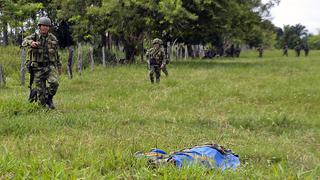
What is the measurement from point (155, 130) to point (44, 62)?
10.8 feet

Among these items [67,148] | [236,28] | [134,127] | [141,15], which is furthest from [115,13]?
[67,148]

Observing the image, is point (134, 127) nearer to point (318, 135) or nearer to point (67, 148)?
point (67, 148)

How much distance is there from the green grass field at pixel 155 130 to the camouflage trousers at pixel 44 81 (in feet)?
1.49

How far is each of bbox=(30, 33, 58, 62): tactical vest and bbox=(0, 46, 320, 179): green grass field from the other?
1.00m

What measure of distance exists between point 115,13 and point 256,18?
11382mm

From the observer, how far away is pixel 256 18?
32.4 meters

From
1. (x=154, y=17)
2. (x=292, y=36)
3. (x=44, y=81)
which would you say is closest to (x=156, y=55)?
(x=44, y=81)

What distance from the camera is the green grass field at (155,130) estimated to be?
4.36 meters

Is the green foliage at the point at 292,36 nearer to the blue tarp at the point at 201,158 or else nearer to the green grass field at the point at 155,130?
the green grass field at the point at 155,130

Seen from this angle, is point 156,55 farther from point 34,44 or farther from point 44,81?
point 34,44

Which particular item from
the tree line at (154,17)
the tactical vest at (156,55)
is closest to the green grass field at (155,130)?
the tactical vest at (156,55)

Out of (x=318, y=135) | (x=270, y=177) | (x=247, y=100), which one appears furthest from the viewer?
(x=247, y=100)

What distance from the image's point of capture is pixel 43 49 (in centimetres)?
952

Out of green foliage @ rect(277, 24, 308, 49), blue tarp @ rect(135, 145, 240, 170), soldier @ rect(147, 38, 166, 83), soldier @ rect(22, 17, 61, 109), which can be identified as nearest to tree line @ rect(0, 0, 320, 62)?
soldier @ rect(147, 38, 166, 83)
